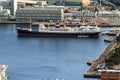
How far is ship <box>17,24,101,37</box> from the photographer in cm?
2188

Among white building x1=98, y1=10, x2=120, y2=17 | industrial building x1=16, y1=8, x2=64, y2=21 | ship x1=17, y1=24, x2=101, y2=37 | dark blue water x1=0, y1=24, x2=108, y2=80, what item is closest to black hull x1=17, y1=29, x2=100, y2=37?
ship x1=17, y1=24, x2=101, y2=37

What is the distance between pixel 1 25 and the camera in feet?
81.1

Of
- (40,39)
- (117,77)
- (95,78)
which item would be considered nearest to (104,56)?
(95,78)

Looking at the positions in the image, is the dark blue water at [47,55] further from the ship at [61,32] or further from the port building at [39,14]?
the port building at [39,14]

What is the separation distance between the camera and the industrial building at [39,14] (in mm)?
25859

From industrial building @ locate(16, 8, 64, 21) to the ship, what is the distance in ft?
10.1

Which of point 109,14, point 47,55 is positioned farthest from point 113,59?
point 109,14

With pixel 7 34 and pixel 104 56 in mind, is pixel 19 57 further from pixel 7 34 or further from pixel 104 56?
pixel 7 34

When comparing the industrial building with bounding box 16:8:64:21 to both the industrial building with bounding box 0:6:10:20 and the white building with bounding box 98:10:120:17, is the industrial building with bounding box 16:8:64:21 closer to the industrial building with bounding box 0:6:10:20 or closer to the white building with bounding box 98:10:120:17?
the industrial building with bounding box 0:6:10:20

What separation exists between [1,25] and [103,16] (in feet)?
14.0

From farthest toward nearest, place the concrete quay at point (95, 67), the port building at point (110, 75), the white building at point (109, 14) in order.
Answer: the white building at point (109, 14) → the concrete quay at point (95, 67) → the port building at point (110, 75)

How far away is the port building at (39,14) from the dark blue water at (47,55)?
3637mm

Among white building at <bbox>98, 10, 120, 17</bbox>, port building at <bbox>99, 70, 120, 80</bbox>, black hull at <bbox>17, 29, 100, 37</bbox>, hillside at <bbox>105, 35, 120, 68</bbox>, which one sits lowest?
black hull at <bbox>17, 29, 100, 37</bbox>

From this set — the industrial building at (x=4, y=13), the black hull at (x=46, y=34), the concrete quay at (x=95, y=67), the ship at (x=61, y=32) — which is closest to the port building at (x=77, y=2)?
the industrial building at (x=4, y=13)
